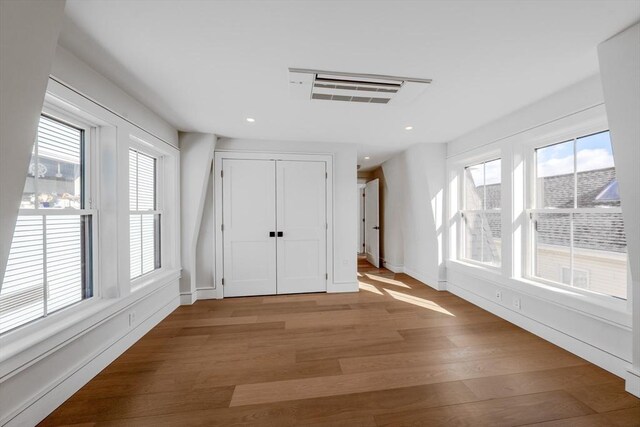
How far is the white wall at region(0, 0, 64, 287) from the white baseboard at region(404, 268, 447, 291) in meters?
4.12

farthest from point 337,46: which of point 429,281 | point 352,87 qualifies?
point 429,281

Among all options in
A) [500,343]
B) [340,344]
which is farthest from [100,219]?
[500,343]


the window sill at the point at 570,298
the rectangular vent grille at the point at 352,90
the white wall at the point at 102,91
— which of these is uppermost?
the rectangular vent grille at the point at 352,90

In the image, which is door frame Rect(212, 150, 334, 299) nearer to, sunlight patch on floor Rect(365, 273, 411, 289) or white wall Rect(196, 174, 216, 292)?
white wall Rect(196, 174, 216, 292)

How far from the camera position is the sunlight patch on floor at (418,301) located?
2885 mm

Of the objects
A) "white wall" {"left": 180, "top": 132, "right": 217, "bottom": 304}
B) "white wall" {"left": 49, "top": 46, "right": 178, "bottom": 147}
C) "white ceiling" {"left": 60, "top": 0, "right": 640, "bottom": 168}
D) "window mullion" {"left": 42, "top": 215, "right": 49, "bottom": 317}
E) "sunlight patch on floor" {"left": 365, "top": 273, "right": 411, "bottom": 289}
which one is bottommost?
"sunlight patch on floor" {"left": 365, "top": 273, "right": 411, "bottom": 289}

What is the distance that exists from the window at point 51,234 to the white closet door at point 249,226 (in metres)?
1.58

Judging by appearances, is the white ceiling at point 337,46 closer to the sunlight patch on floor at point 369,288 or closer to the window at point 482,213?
the window at point 482,213

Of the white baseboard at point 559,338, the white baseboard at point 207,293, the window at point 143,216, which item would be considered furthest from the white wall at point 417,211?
the window at point 143,216

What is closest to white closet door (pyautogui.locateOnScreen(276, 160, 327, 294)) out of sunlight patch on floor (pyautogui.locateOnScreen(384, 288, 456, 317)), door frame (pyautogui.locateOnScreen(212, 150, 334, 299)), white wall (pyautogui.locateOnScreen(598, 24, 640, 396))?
door frame (pyautogui.locateOnScreen(212, 150, 334, 299))

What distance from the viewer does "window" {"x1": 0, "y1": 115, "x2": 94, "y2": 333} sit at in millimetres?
1373

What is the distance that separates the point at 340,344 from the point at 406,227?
2.82 m

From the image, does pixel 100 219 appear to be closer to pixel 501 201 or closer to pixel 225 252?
pixel 225 252

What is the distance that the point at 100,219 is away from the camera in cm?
194
